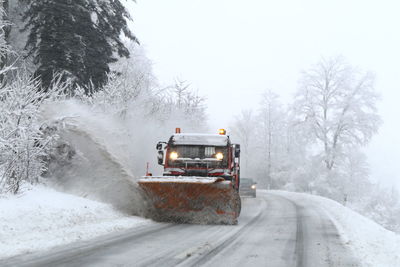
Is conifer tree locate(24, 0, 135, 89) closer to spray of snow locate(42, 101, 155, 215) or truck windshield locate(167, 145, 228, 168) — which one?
spray of snow locate(42, 101, 155, 215)

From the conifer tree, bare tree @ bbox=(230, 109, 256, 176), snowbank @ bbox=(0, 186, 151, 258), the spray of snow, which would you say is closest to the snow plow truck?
snowbank @ bbox=(0, 186, 151, 258)

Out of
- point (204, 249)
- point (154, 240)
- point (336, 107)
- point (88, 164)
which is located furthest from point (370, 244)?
point (336, 107)

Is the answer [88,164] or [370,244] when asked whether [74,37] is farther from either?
[370,244]

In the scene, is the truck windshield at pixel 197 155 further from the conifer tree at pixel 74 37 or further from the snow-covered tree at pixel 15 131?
the conifer tree at pixel 74 37

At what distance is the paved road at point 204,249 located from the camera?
6.02 metres

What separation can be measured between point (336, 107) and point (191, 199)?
2513 centimetres

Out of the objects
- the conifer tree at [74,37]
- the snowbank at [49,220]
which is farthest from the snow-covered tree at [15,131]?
the conifer tree at [74,37]

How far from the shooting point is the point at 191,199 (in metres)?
10.7

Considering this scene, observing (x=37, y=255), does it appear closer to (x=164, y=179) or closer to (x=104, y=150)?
(x=164, y=179)

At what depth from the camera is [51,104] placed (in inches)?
500

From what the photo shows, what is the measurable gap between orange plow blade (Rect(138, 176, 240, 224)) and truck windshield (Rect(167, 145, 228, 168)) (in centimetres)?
141

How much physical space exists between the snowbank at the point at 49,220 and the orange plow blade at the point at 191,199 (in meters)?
0.69

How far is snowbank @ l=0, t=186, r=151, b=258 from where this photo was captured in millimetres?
7068

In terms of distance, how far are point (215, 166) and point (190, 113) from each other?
25.5 meters
